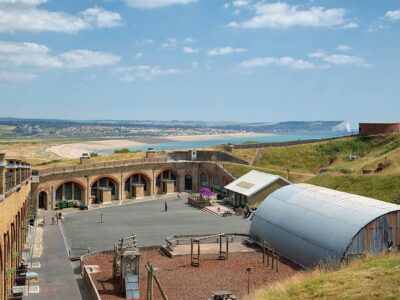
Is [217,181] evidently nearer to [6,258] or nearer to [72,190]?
[72,190]

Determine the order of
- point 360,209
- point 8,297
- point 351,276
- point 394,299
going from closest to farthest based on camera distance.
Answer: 1. point 394,299
2. point 351,276
3. point 8,297
4. point 360,209

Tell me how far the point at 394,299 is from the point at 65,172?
50.3 m

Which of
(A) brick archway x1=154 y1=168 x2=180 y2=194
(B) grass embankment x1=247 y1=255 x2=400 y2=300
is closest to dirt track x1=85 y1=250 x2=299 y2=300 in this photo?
(B) grass embankment x1=247 y1=255 x2=400 y2=300

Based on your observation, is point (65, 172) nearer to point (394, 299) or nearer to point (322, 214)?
point (322, 214)

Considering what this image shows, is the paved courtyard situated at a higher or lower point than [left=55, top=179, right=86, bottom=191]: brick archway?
lower

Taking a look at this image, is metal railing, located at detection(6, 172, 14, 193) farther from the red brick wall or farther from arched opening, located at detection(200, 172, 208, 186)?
the red brick wall

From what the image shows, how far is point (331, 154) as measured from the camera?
7731 centimetres

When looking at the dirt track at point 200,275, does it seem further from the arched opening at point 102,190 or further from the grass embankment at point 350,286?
the arched opening at point 102,190

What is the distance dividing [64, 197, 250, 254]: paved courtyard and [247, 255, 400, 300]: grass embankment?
72.4 feet

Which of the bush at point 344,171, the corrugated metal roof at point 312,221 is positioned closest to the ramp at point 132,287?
the corrugated metal roof at point 312,221

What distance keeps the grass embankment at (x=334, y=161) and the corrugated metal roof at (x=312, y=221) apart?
1350 cm

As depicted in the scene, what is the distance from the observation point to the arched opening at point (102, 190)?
65062 mm

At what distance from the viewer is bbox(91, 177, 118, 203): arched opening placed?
6506cm

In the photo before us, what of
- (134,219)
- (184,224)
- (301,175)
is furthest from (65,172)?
(301,175)
